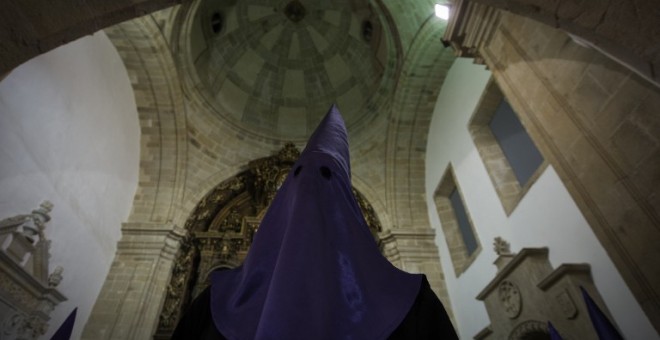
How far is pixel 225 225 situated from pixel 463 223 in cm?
571

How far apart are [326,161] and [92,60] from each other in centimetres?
601

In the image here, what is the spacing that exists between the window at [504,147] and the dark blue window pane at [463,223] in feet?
4.97

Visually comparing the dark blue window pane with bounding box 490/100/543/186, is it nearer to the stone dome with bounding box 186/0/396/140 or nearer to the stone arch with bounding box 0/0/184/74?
the stone dome with bounding box 186/0/396/140

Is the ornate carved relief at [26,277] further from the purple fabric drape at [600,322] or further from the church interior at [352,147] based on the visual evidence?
the purple fabric drape at [600,322]

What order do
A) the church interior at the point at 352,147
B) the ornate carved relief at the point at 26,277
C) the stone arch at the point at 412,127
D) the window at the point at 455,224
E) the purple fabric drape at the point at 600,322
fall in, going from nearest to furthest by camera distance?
the church interior at the point at 352,147, the purple fabric drape at the point at 600,322, the ornate carved relief at the point at 26,277, the window at the point at 455,224, the stone arch at the point at 412,127

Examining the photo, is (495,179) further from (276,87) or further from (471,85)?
(276,87)

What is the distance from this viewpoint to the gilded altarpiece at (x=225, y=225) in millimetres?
6926

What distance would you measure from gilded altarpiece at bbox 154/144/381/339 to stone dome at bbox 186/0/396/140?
1561mm

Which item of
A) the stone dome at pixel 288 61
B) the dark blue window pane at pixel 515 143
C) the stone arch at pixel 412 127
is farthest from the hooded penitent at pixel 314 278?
the stone dome at pixel 288 61

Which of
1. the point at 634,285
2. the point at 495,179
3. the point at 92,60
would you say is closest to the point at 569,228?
the point at 634,285

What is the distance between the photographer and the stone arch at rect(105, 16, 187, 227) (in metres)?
6.66

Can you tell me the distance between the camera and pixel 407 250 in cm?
747

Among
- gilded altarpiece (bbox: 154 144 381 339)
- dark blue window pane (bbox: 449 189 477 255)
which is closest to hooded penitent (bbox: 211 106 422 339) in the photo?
dark blue window pane (bbox: 449 189 477 255)

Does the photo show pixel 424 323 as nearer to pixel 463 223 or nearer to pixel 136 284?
pixel 463 223
